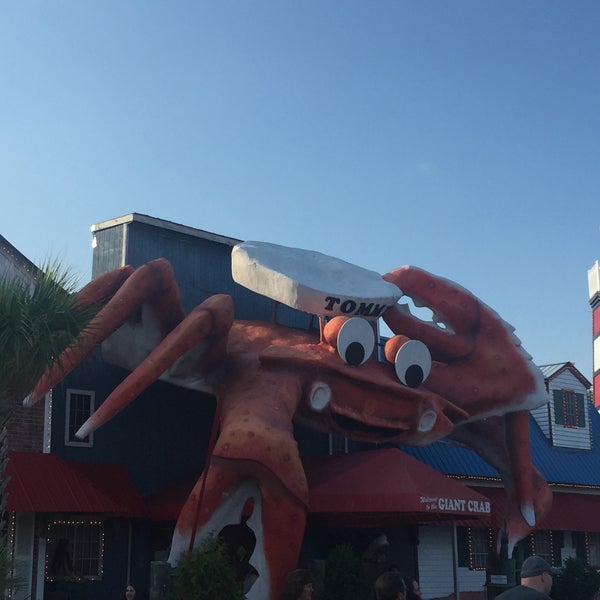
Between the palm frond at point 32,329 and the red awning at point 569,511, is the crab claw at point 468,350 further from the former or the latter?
the palm frond at point 32,329

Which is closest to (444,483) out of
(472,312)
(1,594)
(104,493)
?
(472,312)

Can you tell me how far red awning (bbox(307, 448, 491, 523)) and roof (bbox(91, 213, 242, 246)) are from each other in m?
6.01

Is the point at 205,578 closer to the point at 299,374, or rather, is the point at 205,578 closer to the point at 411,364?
the point at 299,374

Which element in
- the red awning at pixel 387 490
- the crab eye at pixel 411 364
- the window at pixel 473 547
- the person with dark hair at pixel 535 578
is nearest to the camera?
the person with dark hair at pixel 535 578

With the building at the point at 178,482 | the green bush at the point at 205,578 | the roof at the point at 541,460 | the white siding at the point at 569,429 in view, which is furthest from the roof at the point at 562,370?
the green bush at the point at 205,578

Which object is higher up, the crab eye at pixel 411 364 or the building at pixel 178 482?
the crab eye at pixel 411 364

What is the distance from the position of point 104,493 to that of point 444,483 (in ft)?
22.1

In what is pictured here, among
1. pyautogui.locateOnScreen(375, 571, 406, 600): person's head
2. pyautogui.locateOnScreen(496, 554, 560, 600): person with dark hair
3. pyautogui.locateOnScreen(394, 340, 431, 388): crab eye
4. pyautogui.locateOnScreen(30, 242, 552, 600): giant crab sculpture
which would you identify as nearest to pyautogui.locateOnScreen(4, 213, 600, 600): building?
pyautogui.locateOnScreen(30, 242, 552, 600): giant crab sculpture

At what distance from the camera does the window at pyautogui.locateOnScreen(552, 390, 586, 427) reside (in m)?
28.2

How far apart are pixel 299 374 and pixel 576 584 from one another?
9.28m

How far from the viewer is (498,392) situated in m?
20.5

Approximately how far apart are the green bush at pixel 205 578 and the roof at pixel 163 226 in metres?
9.51

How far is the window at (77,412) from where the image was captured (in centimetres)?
1934

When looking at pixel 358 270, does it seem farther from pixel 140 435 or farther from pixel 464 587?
pixel 464 587
